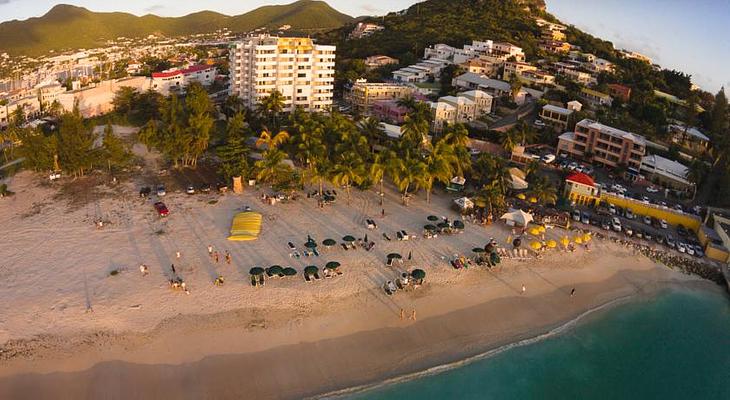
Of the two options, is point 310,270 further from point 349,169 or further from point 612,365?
point 612,365

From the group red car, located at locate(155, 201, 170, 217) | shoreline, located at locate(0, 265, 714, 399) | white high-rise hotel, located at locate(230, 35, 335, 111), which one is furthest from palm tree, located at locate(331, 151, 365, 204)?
white high-rise hotel, located at locate(230, 35, 335, 111)

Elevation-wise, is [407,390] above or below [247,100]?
below

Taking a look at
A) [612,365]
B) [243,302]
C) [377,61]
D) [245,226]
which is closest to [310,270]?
[243,302]

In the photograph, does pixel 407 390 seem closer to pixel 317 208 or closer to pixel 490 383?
pixel 490 383

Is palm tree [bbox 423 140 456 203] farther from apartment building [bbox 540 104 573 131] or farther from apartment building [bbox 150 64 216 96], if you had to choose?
apartment building [bbox 150 64 216 96]

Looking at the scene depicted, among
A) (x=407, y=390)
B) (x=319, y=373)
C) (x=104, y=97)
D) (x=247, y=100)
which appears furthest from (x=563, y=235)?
(x=104, y=97)

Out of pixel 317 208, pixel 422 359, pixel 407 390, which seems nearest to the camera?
pixel 407 390

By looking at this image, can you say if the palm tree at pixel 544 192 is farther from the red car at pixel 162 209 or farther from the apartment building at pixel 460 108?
the red car at pixel 162 209
